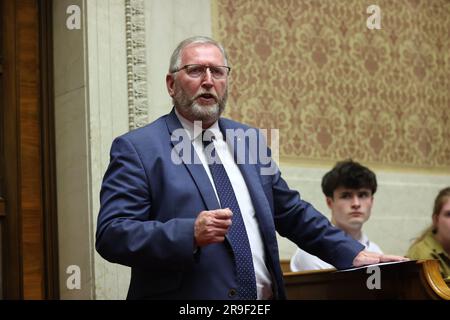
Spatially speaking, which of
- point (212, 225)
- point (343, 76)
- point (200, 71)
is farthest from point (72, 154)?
point (343, 76)

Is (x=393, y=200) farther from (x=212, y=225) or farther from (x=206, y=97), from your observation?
(x=212, y=225)

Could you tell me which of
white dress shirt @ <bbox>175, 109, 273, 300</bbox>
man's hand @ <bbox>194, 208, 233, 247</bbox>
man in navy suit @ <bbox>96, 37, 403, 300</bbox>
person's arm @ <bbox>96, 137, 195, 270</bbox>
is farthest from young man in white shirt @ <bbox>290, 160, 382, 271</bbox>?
man's hand @ <bbox>194, 208, 233, 247</bbox>

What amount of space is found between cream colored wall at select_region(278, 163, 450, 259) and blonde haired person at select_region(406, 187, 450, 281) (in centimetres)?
96

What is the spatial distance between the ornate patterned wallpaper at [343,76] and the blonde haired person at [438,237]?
1.12 metres

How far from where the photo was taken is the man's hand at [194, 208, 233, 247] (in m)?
2.90

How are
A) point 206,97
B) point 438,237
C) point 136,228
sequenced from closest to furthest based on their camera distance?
point 136,228 < point 206,97 < point 438,237

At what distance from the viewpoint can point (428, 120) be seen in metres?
6.87

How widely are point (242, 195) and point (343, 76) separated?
3.18m

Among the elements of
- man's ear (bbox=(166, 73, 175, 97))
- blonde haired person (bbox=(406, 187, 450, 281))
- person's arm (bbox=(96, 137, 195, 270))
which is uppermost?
man's ear (bbox=(166, 73, 175, 97))

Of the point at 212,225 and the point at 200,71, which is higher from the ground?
the point at 200,71

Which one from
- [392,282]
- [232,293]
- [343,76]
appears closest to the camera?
[232,293]

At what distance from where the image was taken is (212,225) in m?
2.92

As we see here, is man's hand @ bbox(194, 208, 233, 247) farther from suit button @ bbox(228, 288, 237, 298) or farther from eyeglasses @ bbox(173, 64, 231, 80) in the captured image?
eyeglasses @ bbox(173, 64, 231, 80)

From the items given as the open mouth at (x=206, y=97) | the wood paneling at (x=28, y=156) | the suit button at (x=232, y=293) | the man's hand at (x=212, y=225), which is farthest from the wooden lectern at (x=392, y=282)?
the wood paneling at (x=28, y=156)
